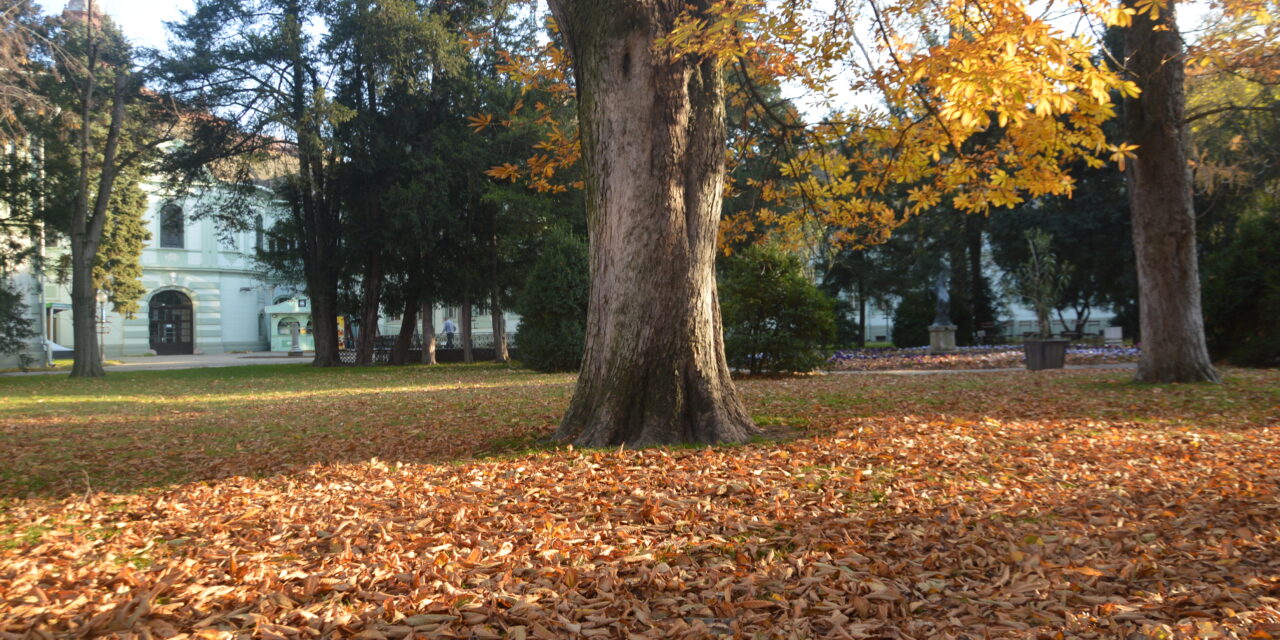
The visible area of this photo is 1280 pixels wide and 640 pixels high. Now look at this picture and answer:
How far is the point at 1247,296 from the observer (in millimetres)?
14695

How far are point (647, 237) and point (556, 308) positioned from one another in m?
13.3

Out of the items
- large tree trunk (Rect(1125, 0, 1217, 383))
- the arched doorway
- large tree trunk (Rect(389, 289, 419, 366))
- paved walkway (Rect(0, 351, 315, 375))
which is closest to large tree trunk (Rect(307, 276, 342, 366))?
large tree trunk (Rect(389, 289, 419, 366))

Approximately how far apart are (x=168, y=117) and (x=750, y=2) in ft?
70.7

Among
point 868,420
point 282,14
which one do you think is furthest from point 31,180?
point 868,420

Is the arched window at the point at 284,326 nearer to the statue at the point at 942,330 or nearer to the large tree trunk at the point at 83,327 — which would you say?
the large tree trunk at the point at 83,327

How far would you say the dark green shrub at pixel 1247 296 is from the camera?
46.4ft

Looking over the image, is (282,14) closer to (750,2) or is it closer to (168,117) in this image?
(168,117)

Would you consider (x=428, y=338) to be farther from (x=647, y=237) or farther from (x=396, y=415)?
(x=647, y=237)

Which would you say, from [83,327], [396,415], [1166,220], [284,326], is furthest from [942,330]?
[284,326]

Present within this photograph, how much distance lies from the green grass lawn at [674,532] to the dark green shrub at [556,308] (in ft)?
36.9

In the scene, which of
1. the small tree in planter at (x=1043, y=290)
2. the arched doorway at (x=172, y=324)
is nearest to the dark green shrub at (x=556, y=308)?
the small tree in planter at (x=1043, y=290)

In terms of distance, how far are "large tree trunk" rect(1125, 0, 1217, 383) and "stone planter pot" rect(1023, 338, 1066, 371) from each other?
4.73m

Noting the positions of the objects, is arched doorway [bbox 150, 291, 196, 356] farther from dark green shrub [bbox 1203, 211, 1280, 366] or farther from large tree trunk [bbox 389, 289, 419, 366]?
dark green shrub [bbox 1203, 211, 1280, 366]

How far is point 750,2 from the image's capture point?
6.12m
